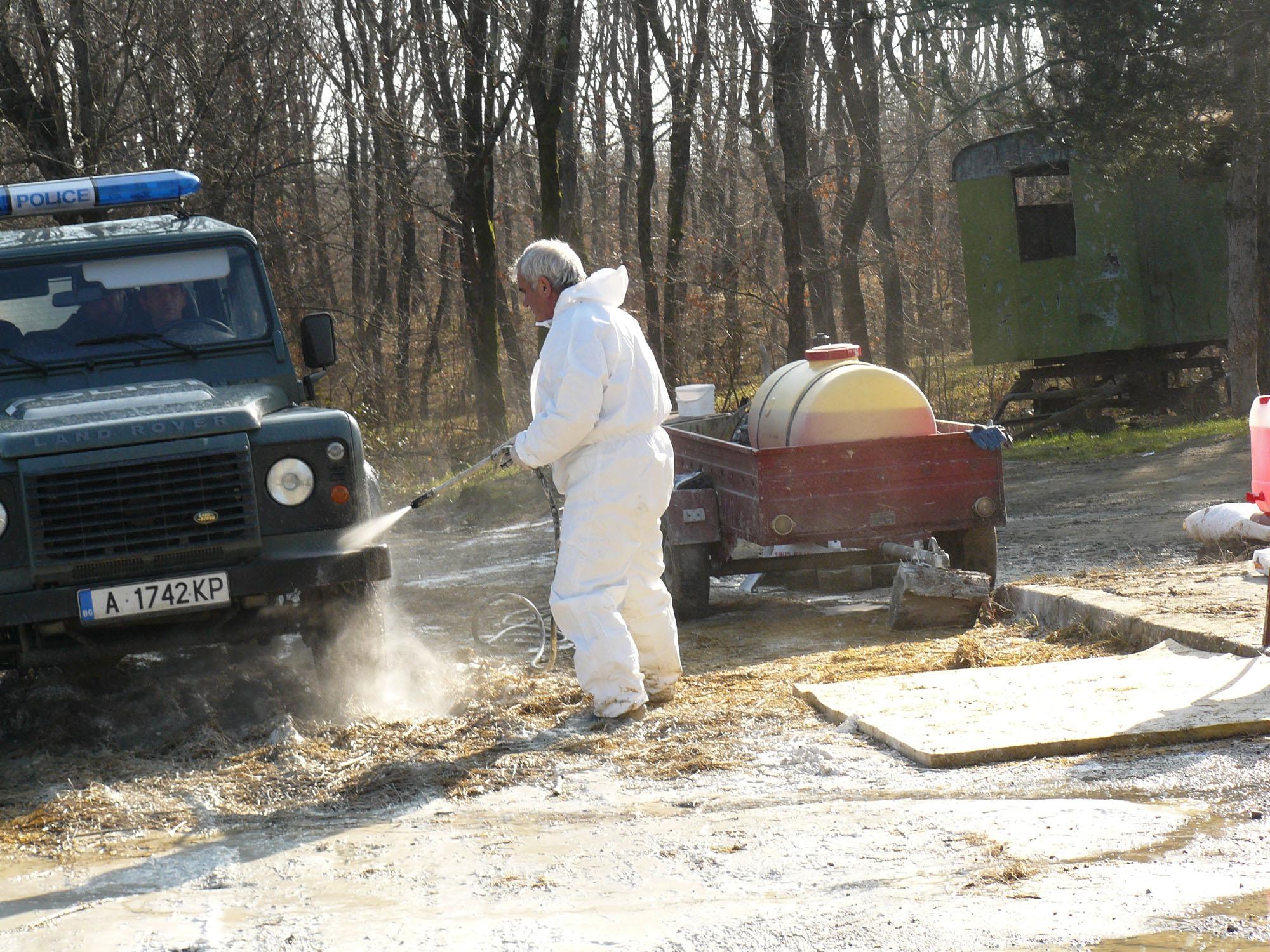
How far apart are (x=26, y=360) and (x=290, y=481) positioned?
164cm

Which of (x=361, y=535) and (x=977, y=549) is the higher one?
(x=361, y=535)

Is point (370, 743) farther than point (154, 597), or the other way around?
point (370, 743)

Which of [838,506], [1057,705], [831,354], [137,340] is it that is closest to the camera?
[1057,705]

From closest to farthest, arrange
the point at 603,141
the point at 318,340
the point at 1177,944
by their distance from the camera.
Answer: the point at 1177,944, the point at 318,340, the point at 603,141

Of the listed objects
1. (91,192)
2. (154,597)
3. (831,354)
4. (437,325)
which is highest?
(437,325)

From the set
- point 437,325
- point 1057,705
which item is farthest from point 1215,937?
point 437,325

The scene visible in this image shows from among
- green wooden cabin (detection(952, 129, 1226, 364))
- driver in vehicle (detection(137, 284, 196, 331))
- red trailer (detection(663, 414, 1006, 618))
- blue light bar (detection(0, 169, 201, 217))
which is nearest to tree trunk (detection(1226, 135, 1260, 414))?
green wooden cabin (detection(952, 129, 1226, 364))

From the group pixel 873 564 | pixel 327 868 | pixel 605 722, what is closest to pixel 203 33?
pixel 873 564

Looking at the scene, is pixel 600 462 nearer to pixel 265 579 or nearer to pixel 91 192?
pixel 265 579

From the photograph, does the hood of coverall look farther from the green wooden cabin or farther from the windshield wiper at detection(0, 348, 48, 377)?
the green wooden cabin

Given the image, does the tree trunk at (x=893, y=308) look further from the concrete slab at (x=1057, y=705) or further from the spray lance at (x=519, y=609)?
the concrete slab at (x=1057, y=705)

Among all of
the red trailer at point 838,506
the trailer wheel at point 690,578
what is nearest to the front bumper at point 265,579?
the red trailer at point 838,506

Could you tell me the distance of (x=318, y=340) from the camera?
21.6ft

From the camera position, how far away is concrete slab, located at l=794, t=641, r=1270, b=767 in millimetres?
4789
